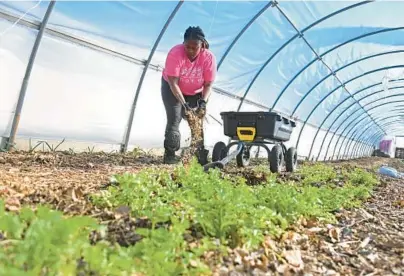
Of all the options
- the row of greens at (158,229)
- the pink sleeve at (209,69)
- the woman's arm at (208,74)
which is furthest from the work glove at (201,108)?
the row of greens at (158,229)

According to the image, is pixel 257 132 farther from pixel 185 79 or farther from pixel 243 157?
pixel 185 79

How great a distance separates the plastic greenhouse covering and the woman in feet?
5.10

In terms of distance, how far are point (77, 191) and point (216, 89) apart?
690 cm

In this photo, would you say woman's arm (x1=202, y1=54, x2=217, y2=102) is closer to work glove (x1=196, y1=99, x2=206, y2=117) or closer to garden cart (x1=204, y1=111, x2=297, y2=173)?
work glove (x1=196, y1=99, x2=206, y2=117)

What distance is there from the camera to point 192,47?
15.5 feet

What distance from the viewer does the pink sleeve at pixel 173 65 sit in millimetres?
4754

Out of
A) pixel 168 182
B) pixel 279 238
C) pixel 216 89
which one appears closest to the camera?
pixel 279 238

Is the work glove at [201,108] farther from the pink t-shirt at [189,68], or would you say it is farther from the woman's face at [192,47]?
the woman's face at [192,47]

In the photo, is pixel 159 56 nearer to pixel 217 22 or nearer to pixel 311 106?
pixel 217 22

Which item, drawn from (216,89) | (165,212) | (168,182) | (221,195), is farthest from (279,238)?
(216,89)

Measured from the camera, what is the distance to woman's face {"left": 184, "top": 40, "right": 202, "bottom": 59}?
4.66 m

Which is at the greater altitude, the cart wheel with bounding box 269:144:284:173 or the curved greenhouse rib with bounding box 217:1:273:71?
the curved greenhouse rib with bounding box 217:1:273:71

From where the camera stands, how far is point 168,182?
266 centimetres

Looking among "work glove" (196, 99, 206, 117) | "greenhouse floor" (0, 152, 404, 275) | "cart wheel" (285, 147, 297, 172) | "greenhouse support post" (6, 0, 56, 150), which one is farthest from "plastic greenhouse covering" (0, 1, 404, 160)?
"greenhouse floor" (0, 152, 404, 275)
